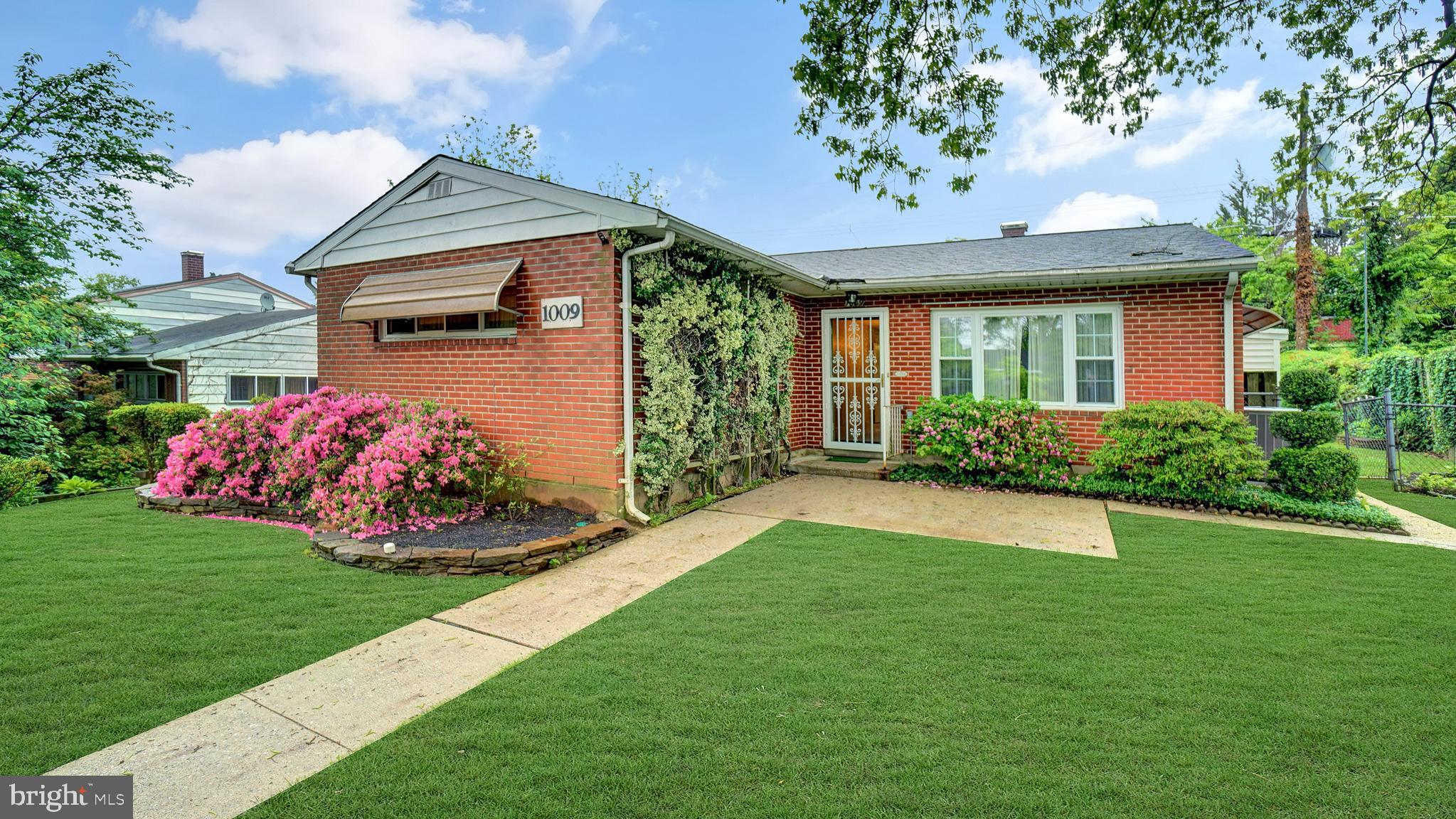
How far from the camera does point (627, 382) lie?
244 inches

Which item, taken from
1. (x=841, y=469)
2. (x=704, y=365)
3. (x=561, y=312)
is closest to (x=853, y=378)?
(x=841, y=469)

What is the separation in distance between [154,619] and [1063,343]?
32.6 feet

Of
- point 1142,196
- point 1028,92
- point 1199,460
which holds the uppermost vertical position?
point 1142,196

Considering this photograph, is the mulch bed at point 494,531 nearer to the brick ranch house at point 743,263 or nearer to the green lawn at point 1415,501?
the brick ranch house at point 743,263

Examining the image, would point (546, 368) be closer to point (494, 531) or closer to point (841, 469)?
point (494, 531)

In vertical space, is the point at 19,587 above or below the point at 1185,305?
below

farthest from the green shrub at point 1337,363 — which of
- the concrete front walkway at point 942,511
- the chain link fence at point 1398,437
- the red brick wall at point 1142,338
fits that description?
the concrete front walkway at point 942,511

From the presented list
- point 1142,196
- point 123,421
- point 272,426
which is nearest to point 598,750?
point 272,426

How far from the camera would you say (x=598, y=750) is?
2535 millimetres

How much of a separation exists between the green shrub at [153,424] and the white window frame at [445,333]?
487cm

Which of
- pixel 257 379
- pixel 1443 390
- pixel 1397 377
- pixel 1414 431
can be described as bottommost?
pixel 1414 431

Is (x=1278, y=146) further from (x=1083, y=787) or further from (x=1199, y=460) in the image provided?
(x=1083, y=787)

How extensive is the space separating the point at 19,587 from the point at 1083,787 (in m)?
6.72

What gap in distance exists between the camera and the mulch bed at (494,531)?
5379mm
